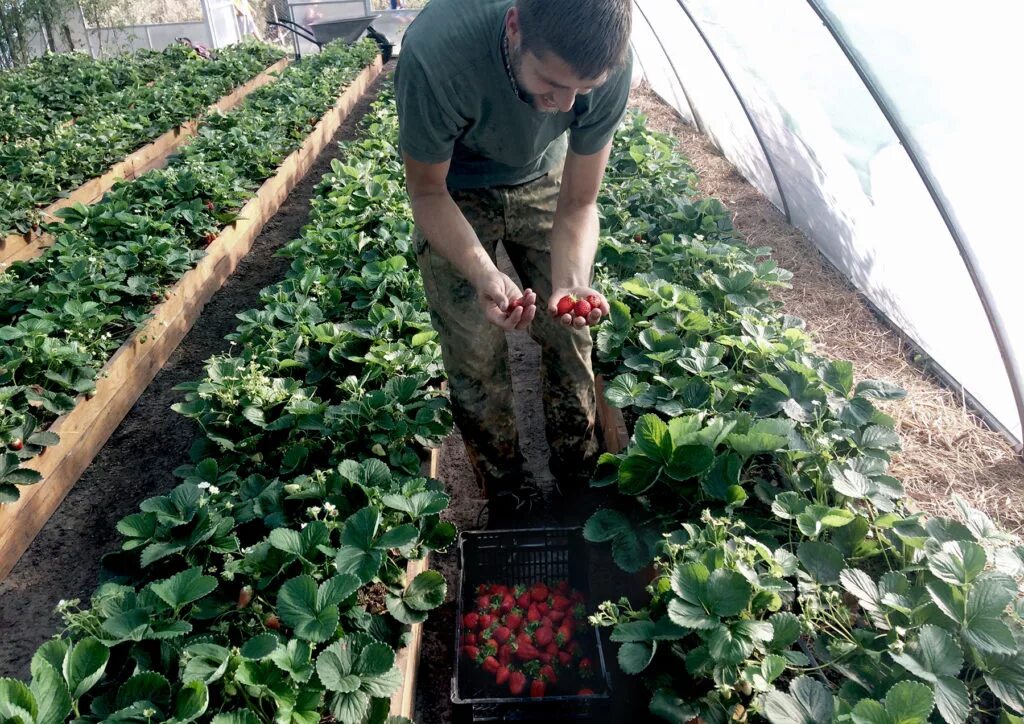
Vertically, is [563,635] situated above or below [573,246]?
below

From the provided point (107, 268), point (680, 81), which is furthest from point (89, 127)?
point (680, 81)

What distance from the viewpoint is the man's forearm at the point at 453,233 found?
209 centimetres

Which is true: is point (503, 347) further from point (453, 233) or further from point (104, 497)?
point (104, 497)

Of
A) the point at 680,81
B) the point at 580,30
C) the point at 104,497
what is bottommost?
the point at 104,497

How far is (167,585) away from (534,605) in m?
1.03

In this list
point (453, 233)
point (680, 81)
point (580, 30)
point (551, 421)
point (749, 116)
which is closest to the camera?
point (580, 30)

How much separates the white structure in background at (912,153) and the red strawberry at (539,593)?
1.91 meters

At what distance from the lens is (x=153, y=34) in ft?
52.5

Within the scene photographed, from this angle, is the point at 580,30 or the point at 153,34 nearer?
the point at 580,30

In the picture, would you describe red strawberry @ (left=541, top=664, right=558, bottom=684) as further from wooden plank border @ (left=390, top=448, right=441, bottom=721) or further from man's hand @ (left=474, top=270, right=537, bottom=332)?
man's hand @ (left=474, top=270, right=537, bottom=332)

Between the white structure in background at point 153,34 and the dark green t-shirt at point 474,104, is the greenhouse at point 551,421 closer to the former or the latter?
the dark green t-shirt at point 474,104

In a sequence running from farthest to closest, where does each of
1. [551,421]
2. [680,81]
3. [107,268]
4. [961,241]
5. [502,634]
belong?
[680,81], [107,268], [961,241], [551,421], [502,634]

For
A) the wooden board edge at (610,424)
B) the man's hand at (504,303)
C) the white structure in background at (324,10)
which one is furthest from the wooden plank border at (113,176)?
the white structure in background at (324,10)

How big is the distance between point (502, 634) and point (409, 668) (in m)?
0.28
